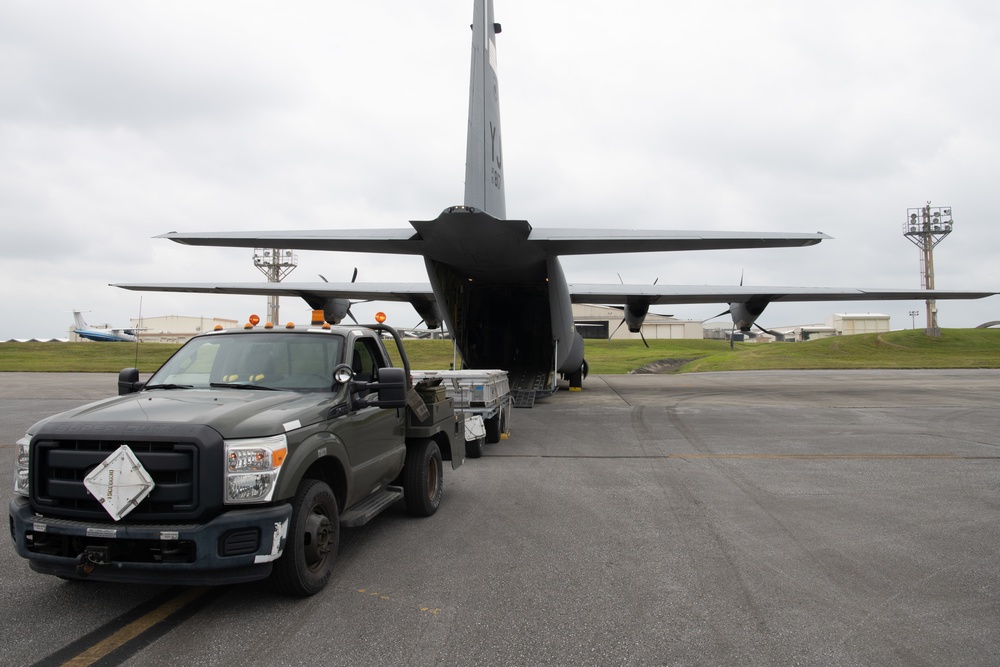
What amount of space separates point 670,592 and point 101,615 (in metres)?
3.62

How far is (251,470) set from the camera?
12.2 ft

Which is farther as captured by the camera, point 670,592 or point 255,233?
point 255,233

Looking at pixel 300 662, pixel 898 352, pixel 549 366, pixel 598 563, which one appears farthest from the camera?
pixel 898 352

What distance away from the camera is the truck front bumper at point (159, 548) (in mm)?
3520

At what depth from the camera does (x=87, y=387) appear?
22938 millimetres

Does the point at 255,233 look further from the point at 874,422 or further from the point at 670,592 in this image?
the point at 874,422

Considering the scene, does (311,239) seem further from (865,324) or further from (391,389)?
(865,324)

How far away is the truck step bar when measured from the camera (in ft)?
15.3

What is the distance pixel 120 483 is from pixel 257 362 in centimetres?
167

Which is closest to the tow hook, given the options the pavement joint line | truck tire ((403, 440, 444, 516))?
truck tire ((403, 440, 444, 516))

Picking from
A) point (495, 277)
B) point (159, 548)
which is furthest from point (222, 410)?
point (495, 277)

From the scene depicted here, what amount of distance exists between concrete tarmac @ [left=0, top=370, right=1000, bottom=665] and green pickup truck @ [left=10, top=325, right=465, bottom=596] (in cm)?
39

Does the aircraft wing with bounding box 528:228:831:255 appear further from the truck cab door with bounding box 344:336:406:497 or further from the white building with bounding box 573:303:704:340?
the white building with bounding box 573:303:704:340

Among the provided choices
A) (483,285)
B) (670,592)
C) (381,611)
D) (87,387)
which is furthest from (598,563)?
(87,387)
